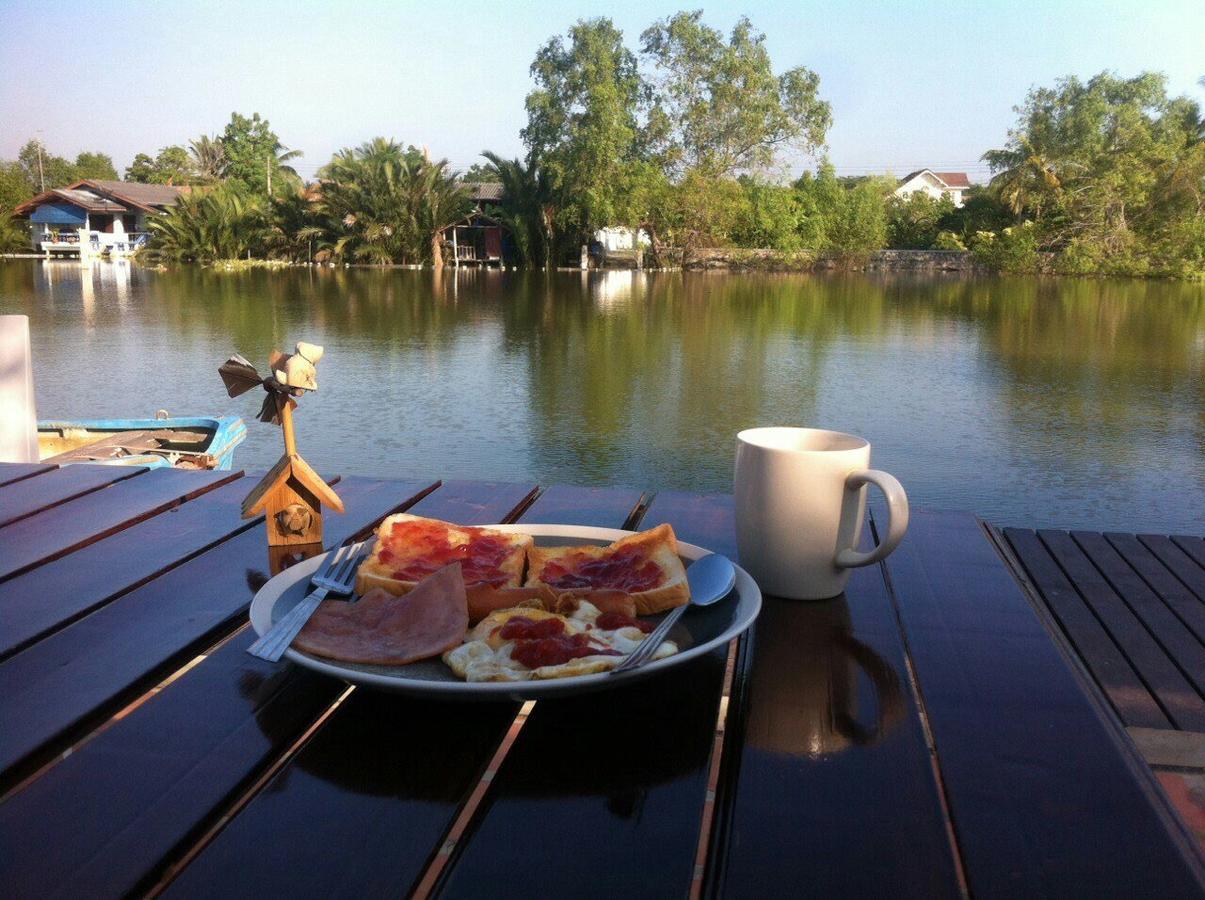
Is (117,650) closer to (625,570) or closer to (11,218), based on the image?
(625,570)

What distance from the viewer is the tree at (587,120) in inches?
1266

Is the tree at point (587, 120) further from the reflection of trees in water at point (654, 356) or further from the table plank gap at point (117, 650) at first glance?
the table plank gap at point (117, 650)

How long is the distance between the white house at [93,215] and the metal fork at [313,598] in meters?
41.9

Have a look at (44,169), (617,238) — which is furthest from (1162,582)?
(44,169)

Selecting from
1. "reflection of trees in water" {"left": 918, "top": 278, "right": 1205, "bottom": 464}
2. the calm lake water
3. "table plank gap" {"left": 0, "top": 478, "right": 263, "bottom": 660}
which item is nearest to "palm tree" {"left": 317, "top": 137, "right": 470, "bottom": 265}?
the calm lake water

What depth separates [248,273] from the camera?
100ft

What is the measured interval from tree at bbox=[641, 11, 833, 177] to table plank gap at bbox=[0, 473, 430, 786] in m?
34.4

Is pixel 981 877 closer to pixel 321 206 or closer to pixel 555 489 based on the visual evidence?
pixel 555 489

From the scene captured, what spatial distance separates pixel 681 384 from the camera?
425 inches

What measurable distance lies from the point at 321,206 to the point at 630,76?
40.4 feet

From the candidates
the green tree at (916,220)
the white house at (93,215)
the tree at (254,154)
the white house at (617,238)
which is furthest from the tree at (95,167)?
the green tree at (916,220)

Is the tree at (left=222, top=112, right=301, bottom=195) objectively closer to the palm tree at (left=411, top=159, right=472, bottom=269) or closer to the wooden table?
the palm tree at (left=411, top=159, right=472, bottom=269)

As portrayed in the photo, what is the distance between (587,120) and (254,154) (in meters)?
26.6

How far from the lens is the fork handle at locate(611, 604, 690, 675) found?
724 mm
